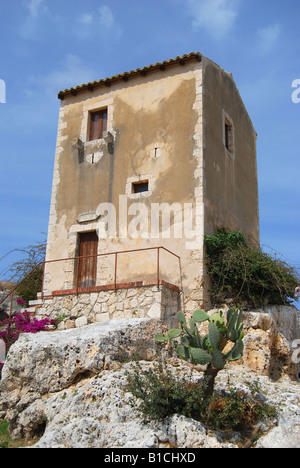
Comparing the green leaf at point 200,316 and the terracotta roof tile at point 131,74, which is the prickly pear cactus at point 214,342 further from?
the terracotta roof tile at point 131,74

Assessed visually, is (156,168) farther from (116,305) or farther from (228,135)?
(116,305)

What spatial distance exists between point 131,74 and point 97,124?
182cm

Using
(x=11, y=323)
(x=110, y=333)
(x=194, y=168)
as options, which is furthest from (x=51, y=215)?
(x=110, y=333)

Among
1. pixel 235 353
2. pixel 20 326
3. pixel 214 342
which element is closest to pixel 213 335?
pixel 214 342

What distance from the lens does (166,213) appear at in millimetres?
12727

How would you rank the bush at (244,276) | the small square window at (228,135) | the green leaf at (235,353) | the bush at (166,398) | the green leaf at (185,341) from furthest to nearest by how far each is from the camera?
the small square window at (228,135)
the bush at (244,276)
the green leaf at (185,341)
the green leaf at (235,353)
the bush at (166,398)

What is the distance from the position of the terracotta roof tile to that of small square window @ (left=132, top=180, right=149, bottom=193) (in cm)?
333

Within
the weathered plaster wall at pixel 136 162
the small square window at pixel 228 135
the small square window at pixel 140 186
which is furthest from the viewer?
the small square window at pixel 228 135

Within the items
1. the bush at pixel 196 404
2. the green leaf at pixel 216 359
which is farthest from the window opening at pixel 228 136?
the bush at pixel 196 404

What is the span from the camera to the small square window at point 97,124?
14906 millimetres

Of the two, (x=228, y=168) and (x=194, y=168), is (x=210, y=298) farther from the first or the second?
(x=228, y=168)

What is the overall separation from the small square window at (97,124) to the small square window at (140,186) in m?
2.27

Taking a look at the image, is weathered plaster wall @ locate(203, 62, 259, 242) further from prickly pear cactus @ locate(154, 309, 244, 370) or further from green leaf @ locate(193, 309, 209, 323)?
prickly pear cactus @ locate(154, 309, 244, 370)

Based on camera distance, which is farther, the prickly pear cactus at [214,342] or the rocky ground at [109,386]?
the prickly pear cactus at [214,342]
